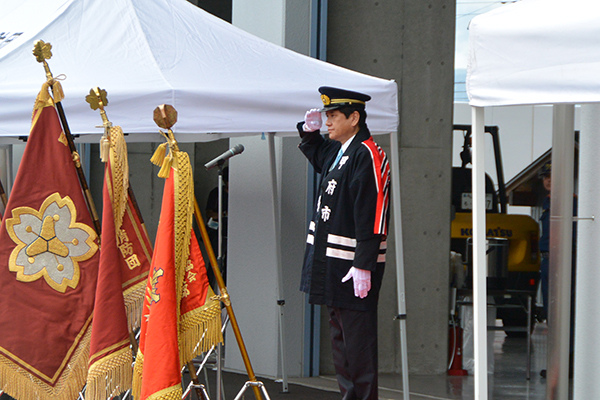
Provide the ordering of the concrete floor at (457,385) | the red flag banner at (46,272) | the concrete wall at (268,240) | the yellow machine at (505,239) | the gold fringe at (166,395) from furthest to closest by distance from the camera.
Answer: the yellow machine at (505,239) → the concrete wall at (268,240) → the concrete floor at (457,385) → the red flag banner at (46,272) → the gold fringe at (166,395)

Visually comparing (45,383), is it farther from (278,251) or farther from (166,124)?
(278,251)

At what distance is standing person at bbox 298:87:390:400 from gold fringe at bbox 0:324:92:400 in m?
1.08

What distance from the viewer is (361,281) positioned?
3.27m

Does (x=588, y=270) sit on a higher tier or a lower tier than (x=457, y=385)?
higher

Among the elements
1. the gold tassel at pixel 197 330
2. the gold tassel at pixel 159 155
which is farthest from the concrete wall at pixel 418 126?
the gold tassel at pixel 159 155

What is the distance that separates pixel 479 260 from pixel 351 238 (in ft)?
3.91

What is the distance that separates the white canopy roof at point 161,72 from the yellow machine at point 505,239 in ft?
10.5

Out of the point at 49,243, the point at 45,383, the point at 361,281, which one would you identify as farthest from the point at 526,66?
the point at 45,383

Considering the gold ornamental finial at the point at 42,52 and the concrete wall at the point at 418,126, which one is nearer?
the gold ornamental finial at the point at 42,52

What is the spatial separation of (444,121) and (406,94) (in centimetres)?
36

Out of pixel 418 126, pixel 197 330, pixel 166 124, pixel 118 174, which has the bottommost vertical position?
pixel 197 330

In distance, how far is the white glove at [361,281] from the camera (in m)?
3.26

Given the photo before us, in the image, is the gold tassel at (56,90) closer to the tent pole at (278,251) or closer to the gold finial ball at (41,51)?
the gold finial ball at (41,51)

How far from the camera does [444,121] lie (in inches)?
216
